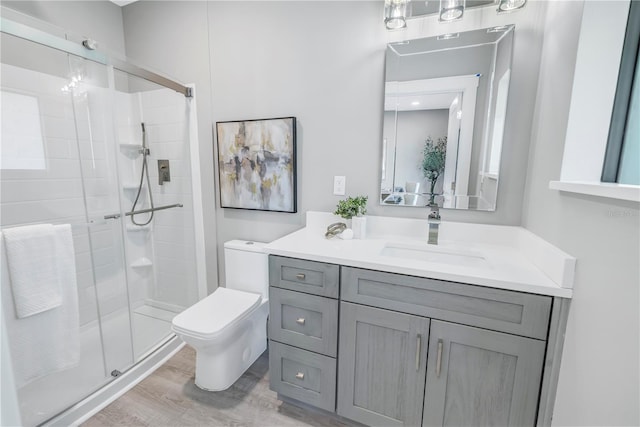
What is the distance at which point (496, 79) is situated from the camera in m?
1.41

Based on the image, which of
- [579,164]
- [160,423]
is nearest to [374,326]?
[579,164]

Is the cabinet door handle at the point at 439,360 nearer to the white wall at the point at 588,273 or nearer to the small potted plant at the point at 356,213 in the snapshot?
the white wall at the point at 588,273

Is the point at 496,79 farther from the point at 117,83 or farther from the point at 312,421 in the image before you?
the point at 117,83

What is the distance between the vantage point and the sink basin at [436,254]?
139 cm

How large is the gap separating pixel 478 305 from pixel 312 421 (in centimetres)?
106

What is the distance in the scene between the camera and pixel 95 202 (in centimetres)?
179

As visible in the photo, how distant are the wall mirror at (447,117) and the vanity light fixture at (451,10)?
89 mm

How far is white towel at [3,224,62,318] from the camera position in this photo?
1261 mm

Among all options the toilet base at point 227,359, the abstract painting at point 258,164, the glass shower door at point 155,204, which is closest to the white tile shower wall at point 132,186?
the glass shower door at point 155,204

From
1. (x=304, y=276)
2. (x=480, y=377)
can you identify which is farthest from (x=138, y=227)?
(x=480, y=377)

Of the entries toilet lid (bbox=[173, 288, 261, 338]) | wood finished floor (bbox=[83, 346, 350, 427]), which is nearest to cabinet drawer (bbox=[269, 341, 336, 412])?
wood finished floor (bbox=[83, 346, 350, 427])

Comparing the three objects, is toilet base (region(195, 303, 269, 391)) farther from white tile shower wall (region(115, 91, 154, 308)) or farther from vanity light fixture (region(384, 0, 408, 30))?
vanity light fixture (region(384, 0, 408, 30))

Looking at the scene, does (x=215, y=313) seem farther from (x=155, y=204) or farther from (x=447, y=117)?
(x=447, y=117)

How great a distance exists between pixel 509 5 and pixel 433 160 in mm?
773
